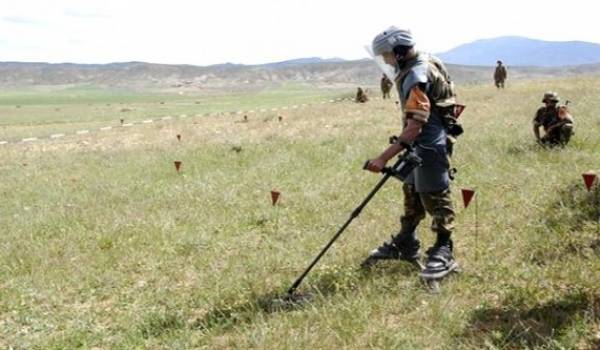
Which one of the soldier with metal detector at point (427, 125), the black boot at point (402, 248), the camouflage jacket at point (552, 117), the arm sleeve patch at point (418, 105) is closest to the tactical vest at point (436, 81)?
the soldier with metal detector at point (427, 125)

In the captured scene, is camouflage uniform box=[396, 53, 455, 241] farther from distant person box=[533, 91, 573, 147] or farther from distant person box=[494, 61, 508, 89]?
distant person box=[494, 61, 508, 89]

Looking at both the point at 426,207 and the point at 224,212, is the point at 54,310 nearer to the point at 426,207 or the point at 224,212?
the point at 224,212

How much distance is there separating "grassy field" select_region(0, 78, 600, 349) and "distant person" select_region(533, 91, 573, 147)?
0.90 feet

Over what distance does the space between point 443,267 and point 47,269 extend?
493 centimetres

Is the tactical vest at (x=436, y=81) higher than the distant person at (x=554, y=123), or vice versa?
Answer: the tactical vest at (x=436, y=81)

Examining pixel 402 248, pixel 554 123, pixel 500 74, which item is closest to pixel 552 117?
pixel 554 123

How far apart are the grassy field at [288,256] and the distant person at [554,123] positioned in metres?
0.28

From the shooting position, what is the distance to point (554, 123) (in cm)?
1197

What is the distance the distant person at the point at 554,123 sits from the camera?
39.0 feet

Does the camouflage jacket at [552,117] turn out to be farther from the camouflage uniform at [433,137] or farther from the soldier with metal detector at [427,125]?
the camouflage uniform at [433,137]

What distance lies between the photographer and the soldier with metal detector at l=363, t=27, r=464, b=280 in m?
5.47

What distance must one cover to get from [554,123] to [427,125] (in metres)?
7.22

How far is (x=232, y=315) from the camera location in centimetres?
569

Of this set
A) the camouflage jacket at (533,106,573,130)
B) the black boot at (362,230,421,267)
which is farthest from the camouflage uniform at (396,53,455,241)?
the camouflage jacket at (533,106,573,130)
